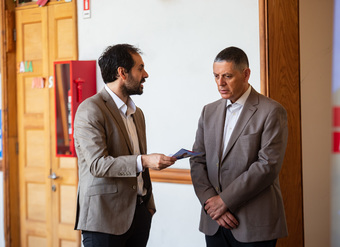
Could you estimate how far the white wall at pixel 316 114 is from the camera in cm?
346

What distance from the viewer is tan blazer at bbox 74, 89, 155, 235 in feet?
7.23

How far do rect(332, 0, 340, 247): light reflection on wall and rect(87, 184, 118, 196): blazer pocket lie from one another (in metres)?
2.04

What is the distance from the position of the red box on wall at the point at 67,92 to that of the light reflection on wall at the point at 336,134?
7.23ft

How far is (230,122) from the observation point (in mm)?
2365

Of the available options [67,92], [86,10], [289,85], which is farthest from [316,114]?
[86,10]

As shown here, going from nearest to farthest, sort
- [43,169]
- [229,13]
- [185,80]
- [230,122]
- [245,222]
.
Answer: [245,222]
[230,122]
[229,13]
[185,80]
[43,169]

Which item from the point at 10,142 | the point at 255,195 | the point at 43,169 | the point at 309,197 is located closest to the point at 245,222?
the point at 255,195

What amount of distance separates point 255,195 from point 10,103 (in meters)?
3.39

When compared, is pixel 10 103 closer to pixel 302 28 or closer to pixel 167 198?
pixel 167 198

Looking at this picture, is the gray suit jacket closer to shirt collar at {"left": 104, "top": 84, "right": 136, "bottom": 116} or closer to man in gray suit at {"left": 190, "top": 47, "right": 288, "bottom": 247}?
man in gray suit at {"left": 190, "top": 47, "right": 288, "bottom": 247}

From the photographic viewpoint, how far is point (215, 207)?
2254 millimetres

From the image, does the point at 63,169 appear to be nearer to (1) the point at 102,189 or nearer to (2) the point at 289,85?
(1) the point at 102,189

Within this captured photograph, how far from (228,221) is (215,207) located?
100 mm

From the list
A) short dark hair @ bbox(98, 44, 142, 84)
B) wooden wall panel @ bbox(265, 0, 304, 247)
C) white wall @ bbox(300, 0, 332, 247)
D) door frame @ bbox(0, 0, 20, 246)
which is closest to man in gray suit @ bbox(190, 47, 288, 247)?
short dark hair @ bbox(98, 44, 142, 84)
